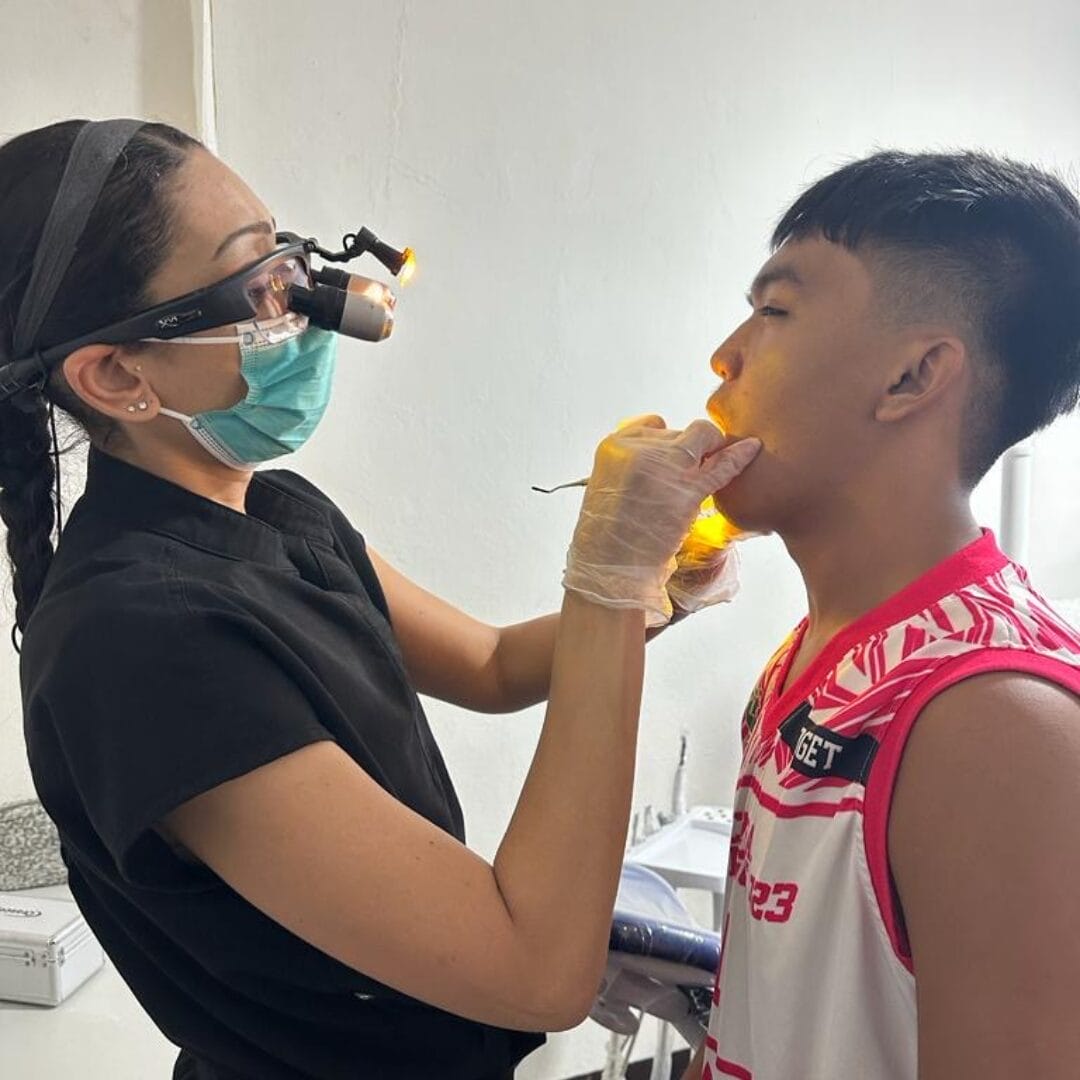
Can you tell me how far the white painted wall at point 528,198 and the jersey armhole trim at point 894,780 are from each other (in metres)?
1.43

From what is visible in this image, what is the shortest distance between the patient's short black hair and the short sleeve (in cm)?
65

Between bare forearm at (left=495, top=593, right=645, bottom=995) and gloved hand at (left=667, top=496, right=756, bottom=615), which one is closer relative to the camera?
bare forearm at (left=495, top=593, right=645, bottom=995)

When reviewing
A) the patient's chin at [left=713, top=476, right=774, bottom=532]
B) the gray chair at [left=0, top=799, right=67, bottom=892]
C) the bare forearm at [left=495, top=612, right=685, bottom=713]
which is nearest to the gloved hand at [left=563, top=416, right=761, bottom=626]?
the patient's chin at [left=713, top=476, right=774, bottom=532]

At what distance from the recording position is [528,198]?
82.7 inches

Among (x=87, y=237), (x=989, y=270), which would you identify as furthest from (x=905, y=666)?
(x=87, y=237)

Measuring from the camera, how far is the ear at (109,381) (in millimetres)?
933

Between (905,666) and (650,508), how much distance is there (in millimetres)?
277

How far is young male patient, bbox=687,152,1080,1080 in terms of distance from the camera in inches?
27.7

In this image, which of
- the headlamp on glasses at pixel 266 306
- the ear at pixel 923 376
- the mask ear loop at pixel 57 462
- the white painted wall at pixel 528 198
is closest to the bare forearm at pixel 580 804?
the ear at pixel 923 376

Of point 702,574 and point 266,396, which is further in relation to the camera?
point 702,574

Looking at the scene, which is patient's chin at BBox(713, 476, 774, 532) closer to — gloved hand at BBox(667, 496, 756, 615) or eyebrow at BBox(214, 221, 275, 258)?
gloved hand at BBox(667, 496, 756, 615)

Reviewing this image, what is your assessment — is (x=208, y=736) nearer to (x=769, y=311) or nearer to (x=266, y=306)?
(x=266, y=306)

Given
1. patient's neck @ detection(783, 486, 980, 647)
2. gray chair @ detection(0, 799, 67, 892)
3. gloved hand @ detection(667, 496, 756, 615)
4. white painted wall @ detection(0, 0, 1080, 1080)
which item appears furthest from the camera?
white painted wall @ detection(0, 0, 1080, 1080)

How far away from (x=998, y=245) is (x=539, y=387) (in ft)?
4.30
